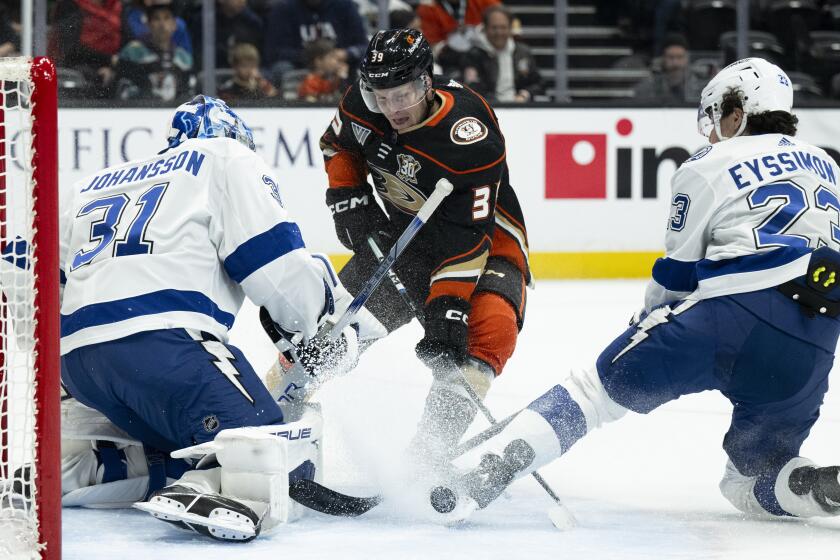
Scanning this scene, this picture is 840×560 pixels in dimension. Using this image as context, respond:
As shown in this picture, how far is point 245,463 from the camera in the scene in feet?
8.12

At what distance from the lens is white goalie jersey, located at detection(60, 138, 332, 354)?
2562mm

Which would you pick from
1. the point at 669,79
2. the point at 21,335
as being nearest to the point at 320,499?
the point at 21,335

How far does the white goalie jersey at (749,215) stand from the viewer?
260cm

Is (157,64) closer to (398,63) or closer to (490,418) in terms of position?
(398,63)

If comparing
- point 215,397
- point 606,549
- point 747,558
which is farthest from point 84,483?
point 747,558

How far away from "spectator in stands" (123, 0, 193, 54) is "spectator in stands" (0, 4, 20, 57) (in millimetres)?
542

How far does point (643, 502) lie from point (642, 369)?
0.42m

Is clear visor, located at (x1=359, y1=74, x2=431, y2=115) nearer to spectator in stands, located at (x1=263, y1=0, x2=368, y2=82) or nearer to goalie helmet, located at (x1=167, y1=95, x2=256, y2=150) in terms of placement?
goalie helmet, located at (x1=167, y1=95, x2=256, y2=150)

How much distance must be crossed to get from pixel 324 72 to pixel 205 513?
16.0ft

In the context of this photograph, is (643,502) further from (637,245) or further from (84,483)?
(637,245)

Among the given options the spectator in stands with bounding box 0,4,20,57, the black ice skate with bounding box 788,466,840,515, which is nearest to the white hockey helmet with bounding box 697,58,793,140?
the black ice skate with bounding box 788,466,840,515

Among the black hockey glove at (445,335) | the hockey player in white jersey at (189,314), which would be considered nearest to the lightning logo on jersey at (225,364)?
the hockey player in white jersey at (189,314)

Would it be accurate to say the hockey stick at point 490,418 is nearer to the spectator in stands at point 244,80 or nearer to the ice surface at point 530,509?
the ice surface at point 530,509

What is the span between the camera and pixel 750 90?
275 centimetres
